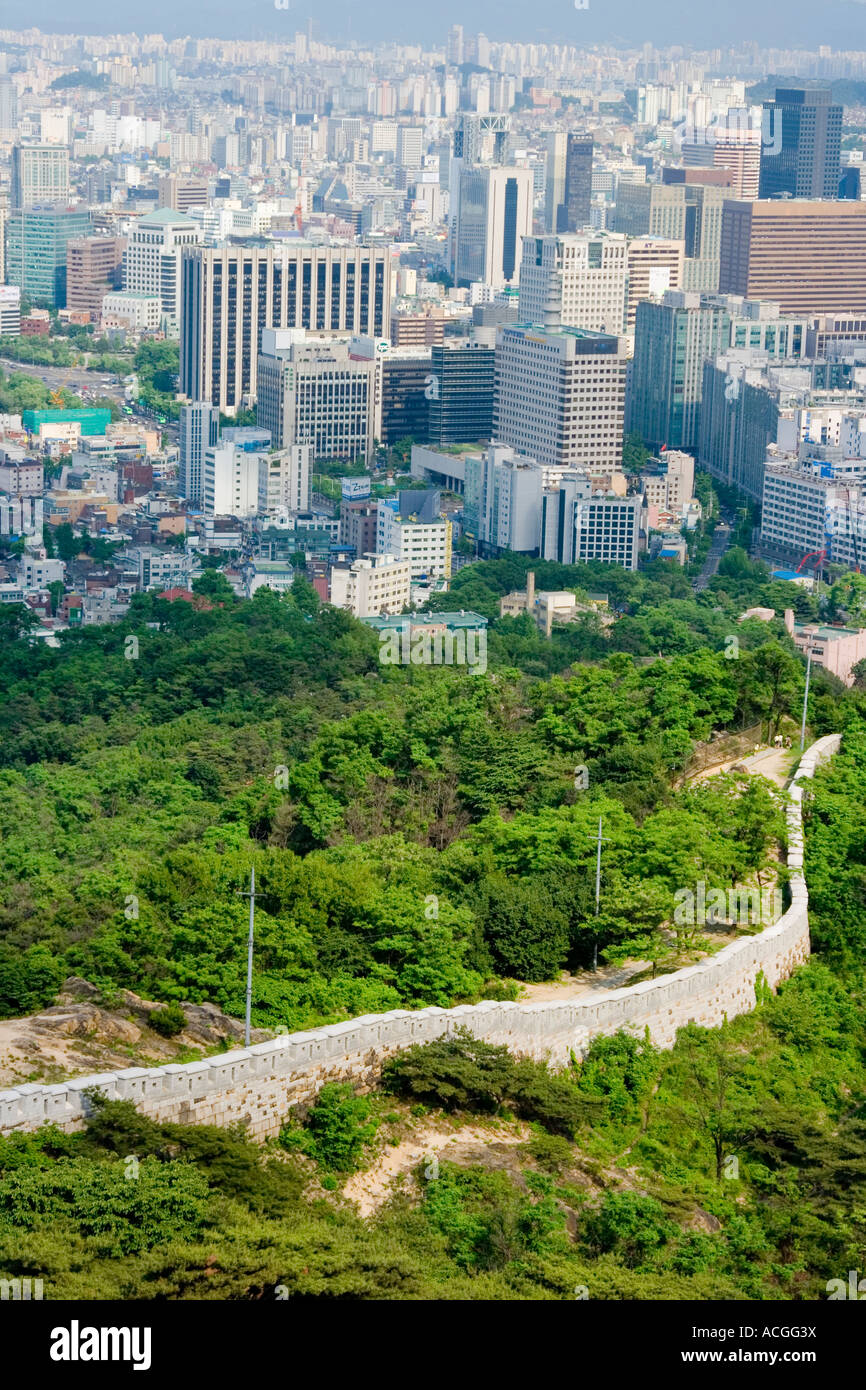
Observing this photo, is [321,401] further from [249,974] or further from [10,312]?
[249,974]

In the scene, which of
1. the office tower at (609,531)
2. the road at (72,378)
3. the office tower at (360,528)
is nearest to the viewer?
the office tower at (609,531)

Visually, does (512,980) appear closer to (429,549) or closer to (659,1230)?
(659,1230)

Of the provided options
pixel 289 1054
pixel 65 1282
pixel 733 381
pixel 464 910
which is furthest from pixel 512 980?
pixel 733 381

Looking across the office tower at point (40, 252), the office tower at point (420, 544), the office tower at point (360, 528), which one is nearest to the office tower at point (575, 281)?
the office tower at point (360, 528)

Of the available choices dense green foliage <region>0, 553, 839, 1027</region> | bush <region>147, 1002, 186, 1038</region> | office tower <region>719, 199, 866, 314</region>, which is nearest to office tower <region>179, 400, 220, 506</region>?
dense green foliage <region>0, 553, 839, 1027</region>

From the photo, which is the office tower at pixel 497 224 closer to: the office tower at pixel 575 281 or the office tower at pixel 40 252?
the office tower at pixel 40 252

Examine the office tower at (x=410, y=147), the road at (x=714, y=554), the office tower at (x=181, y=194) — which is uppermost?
the office tower at (x=410, y=147)

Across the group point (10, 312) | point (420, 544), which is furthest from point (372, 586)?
point (10, 312)

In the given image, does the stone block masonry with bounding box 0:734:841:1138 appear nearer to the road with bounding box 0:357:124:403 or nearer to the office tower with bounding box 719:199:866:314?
the road with bounding box 0:357:124:403
